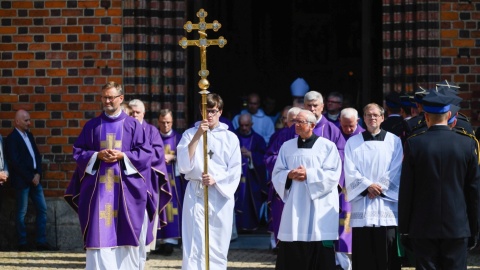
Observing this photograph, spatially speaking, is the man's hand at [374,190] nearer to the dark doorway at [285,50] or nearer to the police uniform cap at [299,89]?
the police uniform cap at [299,89]

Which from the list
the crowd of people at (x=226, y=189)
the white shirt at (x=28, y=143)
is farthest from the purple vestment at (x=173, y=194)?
the crowd of people at (x=226, y=189)

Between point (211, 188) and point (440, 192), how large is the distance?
3.02 meters

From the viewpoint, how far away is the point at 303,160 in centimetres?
1090

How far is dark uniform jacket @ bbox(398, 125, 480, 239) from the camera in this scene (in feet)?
29.2

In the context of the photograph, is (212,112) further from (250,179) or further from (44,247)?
(250,179)

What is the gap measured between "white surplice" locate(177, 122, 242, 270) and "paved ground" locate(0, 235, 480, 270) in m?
1.48

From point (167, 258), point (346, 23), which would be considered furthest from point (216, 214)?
point (346, 23)

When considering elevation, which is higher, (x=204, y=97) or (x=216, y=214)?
(x=204, y=97)

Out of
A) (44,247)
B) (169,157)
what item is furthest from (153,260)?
(44,247)

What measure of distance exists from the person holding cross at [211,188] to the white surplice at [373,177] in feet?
3.67

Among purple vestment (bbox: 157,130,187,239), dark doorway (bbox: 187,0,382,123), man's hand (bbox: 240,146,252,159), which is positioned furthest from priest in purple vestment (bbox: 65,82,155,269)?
dark doorway (bbox: 187,0,382,123)

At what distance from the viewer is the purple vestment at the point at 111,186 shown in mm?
10805

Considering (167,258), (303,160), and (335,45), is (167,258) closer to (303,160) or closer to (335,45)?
(303,160)

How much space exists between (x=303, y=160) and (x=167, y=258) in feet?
11.3
